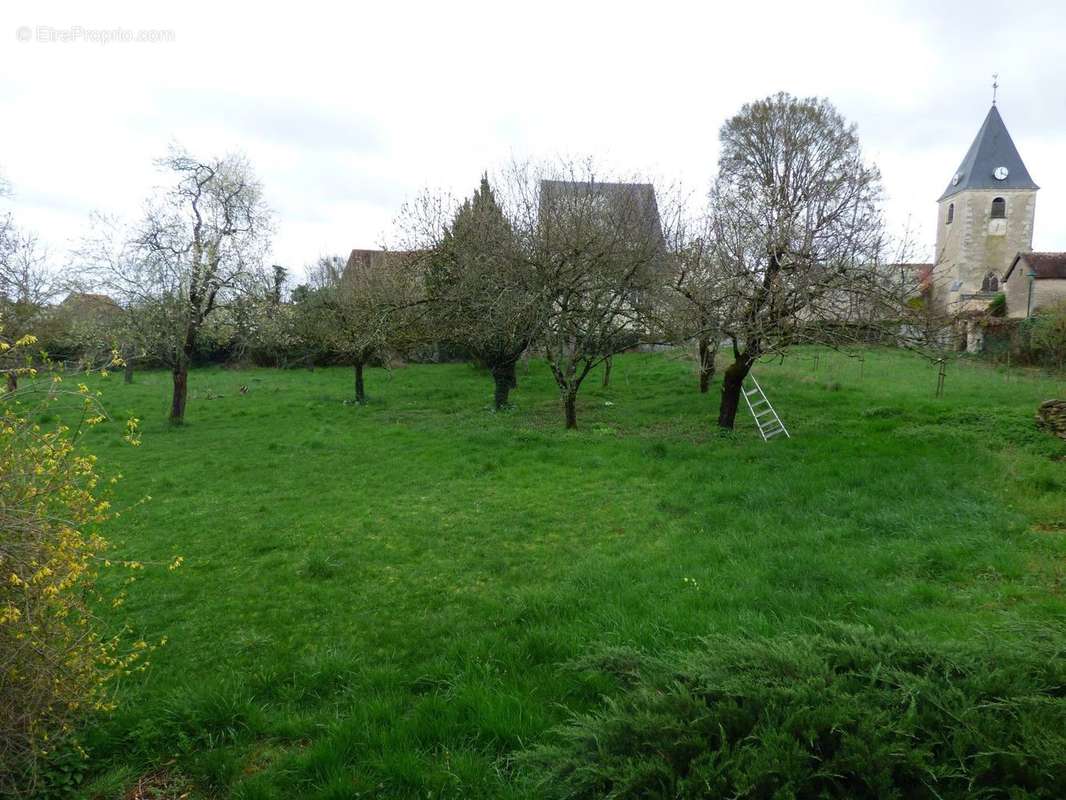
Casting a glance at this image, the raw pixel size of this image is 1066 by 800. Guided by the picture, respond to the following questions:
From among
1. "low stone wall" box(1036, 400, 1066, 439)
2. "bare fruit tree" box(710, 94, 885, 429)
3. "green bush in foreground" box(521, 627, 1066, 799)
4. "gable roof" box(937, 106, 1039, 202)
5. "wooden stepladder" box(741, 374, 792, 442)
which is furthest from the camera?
"gable roof" box(937, 106, 1039, 202)

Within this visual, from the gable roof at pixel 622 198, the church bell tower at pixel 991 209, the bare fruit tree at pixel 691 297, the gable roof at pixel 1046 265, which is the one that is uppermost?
the church bell tower at pixel 991 209

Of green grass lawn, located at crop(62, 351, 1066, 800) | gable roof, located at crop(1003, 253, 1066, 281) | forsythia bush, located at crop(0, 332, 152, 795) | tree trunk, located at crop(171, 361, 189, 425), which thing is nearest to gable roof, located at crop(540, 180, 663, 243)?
green grass lawn, located at crop(62, 351, 1066, 800)

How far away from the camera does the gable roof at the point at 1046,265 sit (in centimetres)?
2897

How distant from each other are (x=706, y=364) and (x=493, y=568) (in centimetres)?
1129

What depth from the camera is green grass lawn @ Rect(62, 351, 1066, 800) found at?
10.2ft

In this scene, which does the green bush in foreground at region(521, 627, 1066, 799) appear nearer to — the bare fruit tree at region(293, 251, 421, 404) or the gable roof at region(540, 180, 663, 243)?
the gable roof at region(540, 180, 663, 243)

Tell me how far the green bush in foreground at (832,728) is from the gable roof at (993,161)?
4893 centimetres

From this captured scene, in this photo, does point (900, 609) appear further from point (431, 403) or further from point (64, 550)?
point (431, 403)

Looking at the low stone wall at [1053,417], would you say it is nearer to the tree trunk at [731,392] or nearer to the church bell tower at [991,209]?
the tree trunk at [731,392]

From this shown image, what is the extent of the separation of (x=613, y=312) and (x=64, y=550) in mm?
10806

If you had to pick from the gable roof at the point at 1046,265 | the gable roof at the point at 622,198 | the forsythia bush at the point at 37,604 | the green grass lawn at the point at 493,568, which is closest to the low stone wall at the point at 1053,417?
the green grass lawn at the point at 493,568

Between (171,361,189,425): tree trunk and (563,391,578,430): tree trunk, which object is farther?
(171,361,189,425): tree trunk

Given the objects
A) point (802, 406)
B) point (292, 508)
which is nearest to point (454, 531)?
point (292, 508)

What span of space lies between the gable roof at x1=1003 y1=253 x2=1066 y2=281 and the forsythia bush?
37145 mm
